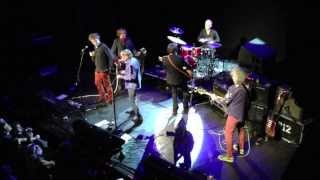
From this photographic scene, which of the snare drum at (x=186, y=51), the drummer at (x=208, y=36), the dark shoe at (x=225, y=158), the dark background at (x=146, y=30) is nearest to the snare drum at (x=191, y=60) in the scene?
the snare drum at (x=186, y=51)

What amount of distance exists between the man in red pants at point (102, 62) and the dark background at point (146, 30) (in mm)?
1844

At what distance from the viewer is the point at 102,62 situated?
1013 cm

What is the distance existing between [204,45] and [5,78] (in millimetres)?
6357

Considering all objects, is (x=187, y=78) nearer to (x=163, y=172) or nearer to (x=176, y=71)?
(x=176, y=71)

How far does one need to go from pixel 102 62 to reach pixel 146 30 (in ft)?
17.6

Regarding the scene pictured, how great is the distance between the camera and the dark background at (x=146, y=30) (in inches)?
446

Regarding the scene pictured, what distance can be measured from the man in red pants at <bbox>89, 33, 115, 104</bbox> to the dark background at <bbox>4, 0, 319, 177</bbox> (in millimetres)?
1844

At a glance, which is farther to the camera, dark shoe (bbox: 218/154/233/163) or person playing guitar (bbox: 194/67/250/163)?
dark shoe (bbox: 218/154/233/163)

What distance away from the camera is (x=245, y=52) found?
13.9 metres

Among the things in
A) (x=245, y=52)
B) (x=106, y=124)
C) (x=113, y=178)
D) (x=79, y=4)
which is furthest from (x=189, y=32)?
(x=113, y=178)

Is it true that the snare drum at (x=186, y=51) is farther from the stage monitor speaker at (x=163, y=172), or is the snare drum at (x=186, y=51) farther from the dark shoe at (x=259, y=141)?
the stage monitor speaker at (x=163, y=172)

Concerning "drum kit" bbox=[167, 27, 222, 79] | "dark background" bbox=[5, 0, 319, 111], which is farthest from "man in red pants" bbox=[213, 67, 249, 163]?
"dark background" bbox=[5, 0, 319, 111]

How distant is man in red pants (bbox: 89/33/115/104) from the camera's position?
10.1 meters

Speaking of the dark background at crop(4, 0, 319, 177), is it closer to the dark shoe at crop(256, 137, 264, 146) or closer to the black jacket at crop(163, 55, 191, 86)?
the dark shoe at crop(256, 137, 264, 146)
